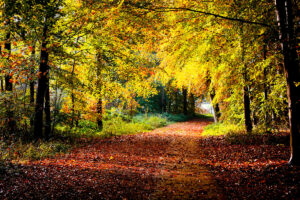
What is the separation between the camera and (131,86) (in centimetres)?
1132

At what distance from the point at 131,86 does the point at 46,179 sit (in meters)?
7.31

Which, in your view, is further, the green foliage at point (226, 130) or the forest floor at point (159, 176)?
the green foliage at point (226, 130)

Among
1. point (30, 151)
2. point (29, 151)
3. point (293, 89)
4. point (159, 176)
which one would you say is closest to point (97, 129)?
point (30, 151)

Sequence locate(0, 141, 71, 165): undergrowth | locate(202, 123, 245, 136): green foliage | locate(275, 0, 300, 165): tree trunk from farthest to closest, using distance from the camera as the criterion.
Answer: locate(202, 123, 245, 136): green foliage < locate(0, 141, 71, 165): undergrowth < locate(275, 0, 300, 165): tree trunk

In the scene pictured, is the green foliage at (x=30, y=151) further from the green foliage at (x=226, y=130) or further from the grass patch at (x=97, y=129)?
the green foliage at (x=226, y=130)

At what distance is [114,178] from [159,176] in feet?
4.05

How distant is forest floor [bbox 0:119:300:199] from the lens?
406 cm

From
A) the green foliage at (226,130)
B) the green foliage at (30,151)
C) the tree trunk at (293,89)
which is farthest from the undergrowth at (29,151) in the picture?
the green foliage at (226,130)

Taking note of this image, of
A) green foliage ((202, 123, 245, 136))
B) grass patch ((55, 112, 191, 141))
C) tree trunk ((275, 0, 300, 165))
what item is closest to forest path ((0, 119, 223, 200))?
tree trunk ((275, 0, 300, 165))

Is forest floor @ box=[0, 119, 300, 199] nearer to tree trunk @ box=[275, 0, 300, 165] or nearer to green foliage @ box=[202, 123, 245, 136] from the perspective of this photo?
tree trunk @ box=[275, 0, 300, 165]

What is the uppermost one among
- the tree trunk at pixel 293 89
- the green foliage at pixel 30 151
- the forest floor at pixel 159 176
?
the tree trunk at pixel 293 89

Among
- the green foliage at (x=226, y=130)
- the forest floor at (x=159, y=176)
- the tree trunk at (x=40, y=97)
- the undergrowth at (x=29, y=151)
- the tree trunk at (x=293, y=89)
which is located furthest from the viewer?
the green foliage at (x=226, y=130)

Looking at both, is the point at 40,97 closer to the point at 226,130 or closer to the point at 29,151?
the point at 29,151

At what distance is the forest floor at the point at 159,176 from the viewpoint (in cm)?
406
